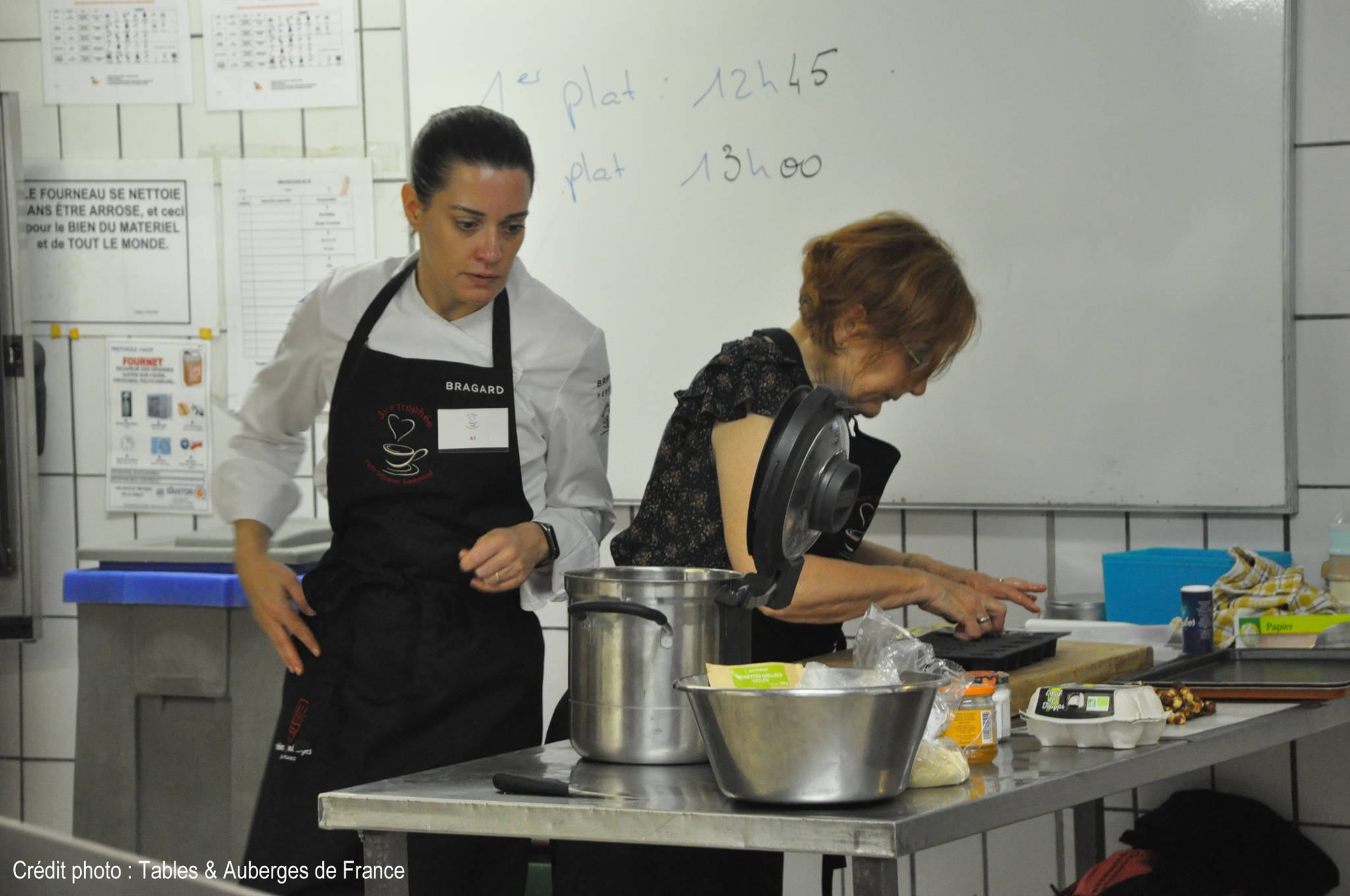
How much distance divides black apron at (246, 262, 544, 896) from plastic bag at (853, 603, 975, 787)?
573 millimetres

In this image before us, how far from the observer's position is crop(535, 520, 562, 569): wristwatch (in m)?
1.80

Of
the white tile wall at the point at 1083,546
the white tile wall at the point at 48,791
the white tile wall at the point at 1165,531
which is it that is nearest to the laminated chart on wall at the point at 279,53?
the white tile wall at the point at 48,791

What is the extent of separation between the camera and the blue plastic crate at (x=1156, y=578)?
2.25m

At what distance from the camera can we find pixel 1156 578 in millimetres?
2266

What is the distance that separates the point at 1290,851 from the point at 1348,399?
2.58ft

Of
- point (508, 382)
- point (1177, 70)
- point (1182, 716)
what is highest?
point (1177, 70)

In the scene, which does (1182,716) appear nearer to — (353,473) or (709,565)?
(709,565)

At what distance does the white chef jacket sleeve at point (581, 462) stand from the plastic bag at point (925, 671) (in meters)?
0.52

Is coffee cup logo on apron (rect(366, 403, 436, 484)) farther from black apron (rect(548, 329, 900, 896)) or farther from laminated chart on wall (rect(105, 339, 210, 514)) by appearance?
laminated chart on wall (rect(105, 339, 210, 514))

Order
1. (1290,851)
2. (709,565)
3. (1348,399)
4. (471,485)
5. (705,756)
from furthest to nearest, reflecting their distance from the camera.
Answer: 1. (1348,399)
2. (1290,851)
3. (471,485)
4. (709,565)
5. (705,756)

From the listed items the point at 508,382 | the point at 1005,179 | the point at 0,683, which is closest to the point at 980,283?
the point at 1005,179

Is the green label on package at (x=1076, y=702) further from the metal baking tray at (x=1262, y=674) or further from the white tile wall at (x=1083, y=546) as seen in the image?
the white tile wall at (x=1083, y=546)

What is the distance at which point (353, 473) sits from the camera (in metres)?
1.83

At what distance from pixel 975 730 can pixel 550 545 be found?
716mm
